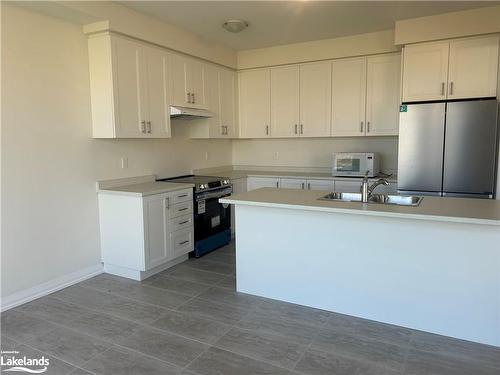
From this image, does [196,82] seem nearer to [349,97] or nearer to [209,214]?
[209,214]

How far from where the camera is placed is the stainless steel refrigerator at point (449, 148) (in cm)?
351

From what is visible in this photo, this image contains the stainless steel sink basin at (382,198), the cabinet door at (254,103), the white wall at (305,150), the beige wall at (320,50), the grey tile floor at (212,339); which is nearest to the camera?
the grey tile floor at (212,339)

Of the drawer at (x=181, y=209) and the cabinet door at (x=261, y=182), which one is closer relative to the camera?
the drawer at (x=181, y=209)

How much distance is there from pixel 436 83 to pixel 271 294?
2731 mm

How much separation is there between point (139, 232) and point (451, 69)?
3500 millimetres

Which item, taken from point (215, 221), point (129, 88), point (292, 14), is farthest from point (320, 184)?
point (129, 88)

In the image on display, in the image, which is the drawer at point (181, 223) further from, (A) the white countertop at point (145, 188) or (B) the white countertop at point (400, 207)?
(B) the white countertop at point (400, 207)

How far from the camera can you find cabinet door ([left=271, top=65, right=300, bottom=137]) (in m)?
4.98

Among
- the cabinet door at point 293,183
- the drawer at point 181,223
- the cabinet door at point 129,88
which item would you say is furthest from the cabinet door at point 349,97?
the cabinet door at point 129,88

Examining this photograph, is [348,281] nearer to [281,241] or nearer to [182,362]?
[281,241]

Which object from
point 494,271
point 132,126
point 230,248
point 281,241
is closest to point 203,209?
point 230,248

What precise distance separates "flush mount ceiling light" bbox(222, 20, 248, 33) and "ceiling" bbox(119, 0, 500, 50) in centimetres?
5

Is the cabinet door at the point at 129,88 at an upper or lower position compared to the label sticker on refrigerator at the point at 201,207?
upper

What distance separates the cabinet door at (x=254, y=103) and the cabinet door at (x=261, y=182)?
0.66 m
